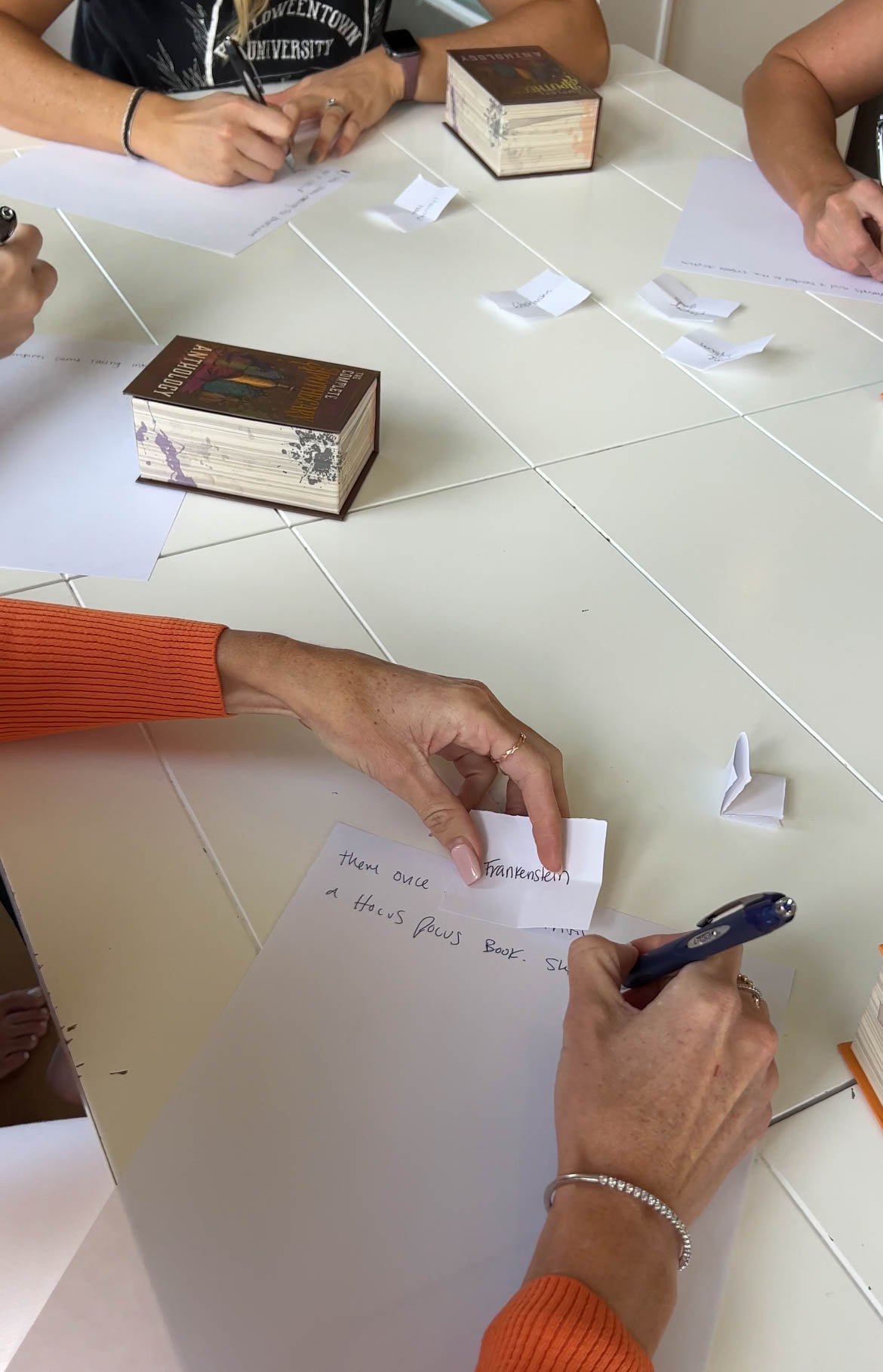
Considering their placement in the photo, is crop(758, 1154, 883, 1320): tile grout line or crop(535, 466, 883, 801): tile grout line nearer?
crop(758, 1154, 883, 1320): tile grout line

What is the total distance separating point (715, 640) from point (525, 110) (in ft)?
3.09

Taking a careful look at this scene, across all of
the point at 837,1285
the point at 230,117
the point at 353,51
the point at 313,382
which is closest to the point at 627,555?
the point at 313,382

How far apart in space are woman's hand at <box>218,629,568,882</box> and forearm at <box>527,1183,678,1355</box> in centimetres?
24

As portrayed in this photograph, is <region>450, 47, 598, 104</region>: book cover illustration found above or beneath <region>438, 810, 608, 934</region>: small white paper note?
above

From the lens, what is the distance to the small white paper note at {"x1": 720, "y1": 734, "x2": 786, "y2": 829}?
0.80 m

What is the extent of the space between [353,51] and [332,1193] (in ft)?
6.18

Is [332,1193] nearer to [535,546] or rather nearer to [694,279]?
[535,546]

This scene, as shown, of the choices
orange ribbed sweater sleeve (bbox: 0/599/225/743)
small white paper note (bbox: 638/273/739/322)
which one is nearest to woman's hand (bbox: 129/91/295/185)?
small white paper note (bbox: 638/273/739/322)

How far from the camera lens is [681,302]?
1.35 metres

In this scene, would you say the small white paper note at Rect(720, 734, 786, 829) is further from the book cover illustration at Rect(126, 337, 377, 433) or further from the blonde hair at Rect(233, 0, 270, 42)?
the blonde hair at Rect(233, 0, 270, 42)

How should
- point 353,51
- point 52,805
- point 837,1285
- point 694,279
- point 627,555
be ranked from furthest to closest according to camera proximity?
1. point 353,51
2. point 694,279
3. point 627,555
4. point 52,805
5. point 837,1285

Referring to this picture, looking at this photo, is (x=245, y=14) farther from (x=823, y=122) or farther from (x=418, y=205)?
(x=823, y=122)

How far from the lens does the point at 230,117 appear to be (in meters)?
1.49

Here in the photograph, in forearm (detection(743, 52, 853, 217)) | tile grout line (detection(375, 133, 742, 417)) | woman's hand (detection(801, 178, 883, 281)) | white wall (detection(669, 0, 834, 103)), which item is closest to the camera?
tile grout line (detection(375, 133, 742, 417))
